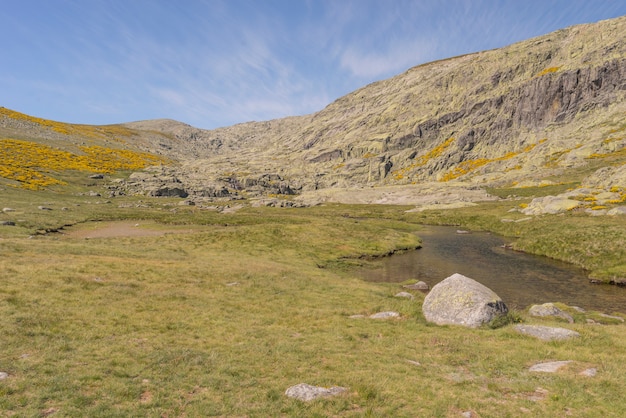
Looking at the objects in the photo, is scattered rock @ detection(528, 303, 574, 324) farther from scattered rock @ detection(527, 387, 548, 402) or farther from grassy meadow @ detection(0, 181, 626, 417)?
scattered rock @ detection(527, 387, 548, 402)

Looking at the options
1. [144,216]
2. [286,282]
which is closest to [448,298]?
[286,282]

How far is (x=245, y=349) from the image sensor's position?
64.7 feet

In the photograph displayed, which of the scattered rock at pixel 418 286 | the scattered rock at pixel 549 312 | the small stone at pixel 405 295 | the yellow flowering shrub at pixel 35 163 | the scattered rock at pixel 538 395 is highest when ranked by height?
the yellow flowering shrub at pixel 35 163

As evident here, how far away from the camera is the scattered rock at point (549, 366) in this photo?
16939mm

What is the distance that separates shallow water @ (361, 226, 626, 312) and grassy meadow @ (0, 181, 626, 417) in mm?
5575

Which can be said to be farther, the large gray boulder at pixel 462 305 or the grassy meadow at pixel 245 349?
the large gray boulder at pixel 462 305

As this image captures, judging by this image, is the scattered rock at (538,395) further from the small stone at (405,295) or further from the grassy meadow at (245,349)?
the small stone at (405,295)

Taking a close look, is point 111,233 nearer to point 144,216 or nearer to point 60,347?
point 144,216

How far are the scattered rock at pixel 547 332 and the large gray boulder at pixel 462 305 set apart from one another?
2101mm

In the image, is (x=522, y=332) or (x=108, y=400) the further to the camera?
(x=522, y=332)

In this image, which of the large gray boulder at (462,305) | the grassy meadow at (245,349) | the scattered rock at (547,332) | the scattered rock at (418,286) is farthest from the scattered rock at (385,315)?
the scattered rock at (418,286)

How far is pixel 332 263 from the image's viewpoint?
52031 mm

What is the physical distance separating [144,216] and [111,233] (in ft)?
87.8

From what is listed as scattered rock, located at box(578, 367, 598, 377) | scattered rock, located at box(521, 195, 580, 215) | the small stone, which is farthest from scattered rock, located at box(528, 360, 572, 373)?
scattered rock, located at box(521, 195, 580, 215)
